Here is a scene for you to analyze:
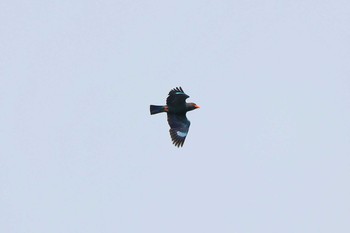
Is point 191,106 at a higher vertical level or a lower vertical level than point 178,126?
higher

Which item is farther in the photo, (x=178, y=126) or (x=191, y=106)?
(x=191, y=106)

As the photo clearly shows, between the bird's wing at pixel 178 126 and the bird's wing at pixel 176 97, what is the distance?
0.80m

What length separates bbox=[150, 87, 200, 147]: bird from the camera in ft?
590

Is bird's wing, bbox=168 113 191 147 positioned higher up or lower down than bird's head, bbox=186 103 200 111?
lower down

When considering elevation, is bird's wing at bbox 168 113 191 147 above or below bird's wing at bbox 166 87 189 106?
below

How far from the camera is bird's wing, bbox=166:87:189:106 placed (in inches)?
7062

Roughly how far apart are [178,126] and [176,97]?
5.73ft

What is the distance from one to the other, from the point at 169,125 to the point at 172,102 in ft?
4.27

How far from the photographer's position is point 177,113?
18075 cm

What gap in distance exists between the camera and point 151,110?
180 metres

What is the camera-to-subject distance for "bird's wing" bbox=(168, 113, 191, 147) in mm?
180250

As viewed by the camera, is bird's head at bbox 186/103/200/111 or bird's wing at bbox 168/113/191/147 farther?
bird's head at bbox 186/103/200/111

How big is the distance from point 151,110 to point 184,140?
2201mm

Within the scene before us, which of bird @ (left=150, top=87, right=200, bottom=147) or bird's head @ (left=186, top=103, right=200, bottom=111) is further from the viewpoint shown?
bird's head @ (left=186, top=103, right=200, bottom=111)
